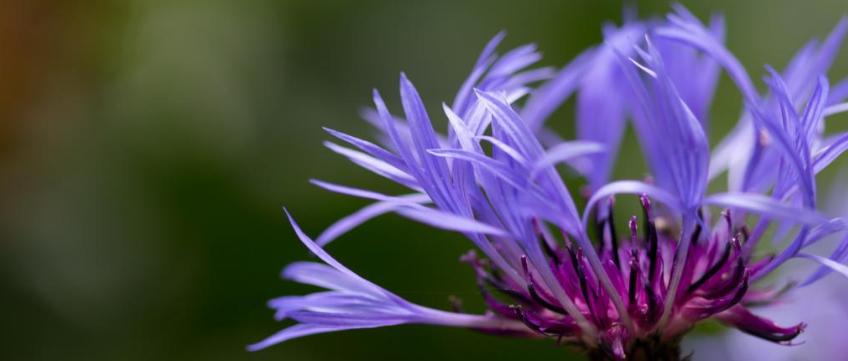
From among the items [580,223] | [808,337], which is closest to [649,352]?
[580,223]

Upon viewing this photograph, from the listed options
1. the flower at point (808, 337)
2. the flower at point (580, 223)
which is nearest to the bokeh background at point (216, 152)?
the flower at point (808, 337)

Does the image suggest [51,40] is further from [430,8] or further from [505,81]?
[505,81]

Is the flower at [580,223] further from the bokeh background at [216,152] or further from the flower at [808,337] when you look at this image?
the bokeh background at [216,152]

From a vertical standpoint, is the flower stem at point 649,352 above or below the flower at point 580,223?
below

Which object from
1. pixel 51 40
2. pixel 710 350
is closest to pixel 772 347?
pixel 710 350

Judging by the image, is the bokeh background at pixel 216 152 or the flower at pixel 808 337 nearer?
the flower at pixel 808 337

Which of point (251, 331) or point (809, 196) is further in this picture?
point (251, 331)

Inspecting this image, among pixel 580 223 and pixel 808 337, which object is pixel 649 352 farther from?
pixel 808 337

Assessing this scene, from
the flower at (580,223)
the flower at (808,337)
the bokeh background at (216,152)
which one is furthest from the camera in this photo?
the bokeh background at (216,152)
